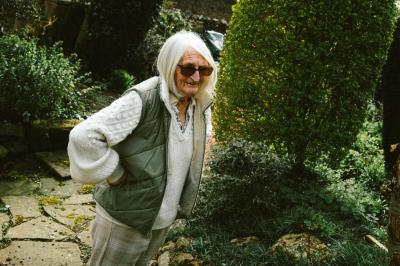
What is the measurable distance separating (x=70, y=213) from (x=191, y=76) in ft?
9.34

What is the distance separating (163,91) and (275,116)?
9.19 ft

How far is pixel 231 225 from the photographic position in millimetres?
4008

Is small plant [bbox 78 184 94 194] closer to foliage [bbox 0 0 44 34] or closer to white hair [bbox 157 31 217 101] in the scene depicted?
white hair [bbox 157 31 217 101]

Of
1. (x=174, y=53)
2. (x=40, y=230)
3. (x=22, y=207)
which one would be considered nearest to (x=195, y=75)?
(x=174, y=53)

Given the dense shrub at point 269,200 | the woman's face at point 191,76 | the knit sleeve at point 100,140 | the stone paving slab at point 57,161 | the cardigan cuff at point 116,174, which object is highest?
the woman's face at point 191,76

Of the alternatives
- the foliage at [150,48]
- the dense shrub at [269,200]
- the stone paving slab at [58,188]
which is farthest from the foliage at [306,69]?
the foliage at [150,48]

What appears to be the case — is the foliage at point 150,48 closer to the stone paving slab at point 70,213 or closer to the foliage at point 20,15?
the foliage at point 20,15

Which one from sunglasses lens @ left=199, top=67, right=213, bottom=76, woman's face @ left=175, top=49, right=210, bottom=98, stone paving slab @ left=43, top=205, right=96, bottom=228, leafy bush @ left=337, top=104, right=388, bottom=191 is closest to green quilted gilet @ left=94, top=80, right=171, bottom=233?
woman's face @ left=175, top=49, right=210, bottom=98

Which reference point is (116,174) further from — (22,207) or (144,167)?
(22,207)

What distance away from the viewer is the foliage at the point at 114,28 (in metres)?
8.46

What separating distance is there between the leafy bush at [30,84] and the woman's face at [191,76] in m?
3.61

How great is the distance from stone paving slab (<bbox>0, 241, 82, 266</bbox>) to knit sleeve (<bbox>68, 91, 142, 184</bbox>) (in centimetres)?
192

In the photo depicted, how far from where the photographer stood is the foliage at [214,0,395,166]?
4492 millimetres

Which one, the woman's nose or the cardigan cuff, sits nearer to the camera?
the cardigan cuff
